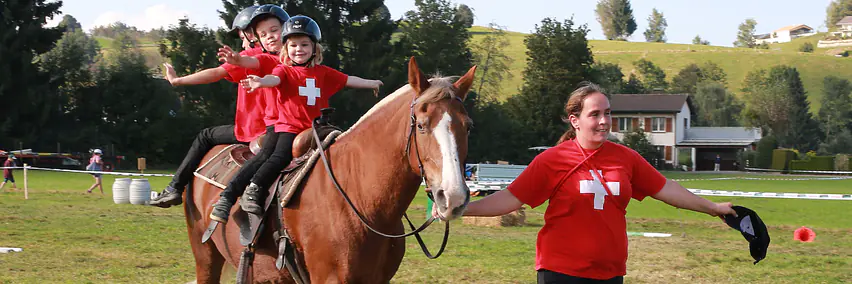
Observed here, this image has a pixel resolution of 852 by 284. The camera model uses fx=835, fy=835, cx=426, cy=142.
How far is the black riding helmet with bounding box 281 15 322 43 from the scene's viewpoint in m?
5.77

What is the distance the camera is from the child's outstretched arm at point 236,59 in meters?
5.65

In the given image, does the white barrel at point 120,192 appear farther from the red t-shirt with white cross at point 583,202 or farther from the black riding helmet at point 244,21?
the red t-shirt with white cross at point 583,202

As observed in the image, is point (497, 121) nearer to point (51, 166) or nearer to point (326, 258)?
point (51, 166)

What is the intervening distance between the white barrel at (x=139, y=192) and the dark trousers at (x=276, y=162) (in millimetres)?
18654

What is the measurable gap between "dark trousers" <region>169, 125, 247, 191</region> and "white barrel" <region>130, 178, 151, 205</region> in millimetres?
16576

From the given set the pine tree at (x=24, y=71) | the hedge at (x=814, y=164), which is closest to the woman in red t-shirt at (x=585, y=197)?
the pine tree at (x=24, y=71)

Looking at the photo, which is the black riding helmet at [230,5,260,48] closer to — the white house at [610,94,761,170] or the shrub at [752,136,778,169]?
the shrub at [752,136,778,169]

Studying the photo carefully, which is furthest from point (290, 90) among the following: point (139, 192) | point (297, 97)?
point (139, 192)

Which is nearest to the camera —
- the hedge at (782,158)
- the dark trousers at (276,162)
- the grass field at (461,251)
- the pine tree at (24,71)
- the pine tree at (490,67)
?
the dark trousers at (276,162)

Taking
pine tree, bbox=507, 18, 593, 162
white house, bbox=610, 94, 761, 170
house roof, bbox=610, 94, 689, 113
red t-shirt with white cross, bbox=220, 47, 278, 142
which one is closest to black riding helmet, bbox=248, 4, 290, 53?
red t-shirt with white cross, bbox=220, 47, 278, 142

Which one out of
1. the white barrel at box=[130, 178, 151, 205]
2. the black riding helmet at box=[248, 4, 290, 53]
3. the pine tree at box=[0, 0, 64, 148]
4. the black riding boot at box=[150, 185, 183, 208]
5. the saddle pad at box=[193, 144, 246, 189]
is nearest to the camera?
the saddle pad at box=[193, 144, 246, 189]

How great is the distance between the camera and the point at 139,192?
23.0 metres

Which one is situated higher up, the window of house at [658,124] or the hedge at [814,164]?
the window of house at [658,124]

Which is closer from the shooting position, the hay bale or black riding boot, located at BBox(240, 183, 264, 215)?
black riding boot, located at BBox(240, 183, 264, 215)
